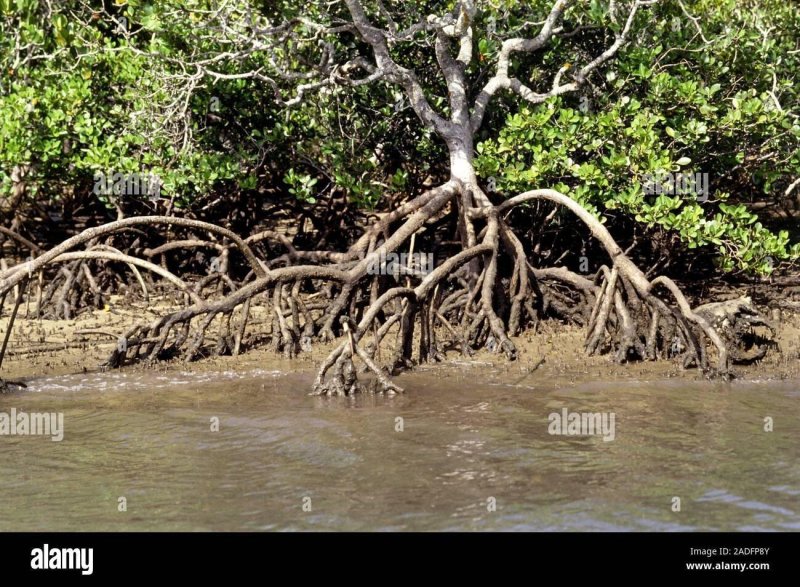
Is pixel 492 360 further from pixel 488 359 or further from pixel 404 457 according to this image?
pixel 404 457

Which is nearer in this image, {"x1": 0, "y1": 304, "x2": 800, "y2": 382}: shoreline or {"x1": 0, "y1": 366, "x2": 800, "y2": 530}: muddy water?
{"x1": 0, "y1": 366, "x2": 800, "y2": 530}: muddy water

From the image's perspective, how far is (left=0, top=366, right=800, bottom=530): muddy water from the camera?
7.23m

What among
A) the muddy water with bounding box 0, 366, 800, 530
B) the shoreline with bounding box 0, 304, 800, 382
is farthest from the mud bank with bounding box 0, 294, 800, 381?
the muddy water with bounding box 0, 366, 800, 530

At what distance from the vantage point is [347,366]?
33.0ft

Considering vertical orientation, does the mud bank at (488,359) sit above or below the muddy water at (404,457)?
above

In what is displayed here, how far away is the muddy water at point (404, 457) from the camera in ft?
23.7

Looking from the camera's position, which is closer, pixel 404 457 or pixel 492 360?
pixel 404 457

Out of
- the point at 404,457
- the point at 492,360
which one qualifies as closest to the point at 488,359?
the point at 492,360

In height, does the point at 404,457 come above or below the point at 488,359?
below

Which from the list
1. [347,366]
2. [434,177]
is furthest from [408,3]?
[347,366]

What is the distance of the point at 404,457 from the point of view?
27.4ft

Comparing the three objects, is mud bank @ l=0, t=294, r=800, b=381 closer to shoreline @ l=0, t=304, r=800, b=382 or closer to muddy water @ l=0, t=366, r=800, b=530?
shoreline @ l=0, t=304, r=800, b=382

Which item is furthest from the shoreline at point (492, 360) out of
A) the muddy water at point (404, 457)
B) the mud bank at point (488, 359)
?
the muddy water at point (404, 457)

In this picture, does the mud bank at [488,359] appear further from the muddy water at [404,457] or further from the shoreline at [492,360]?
the muddy water at [404,457]
